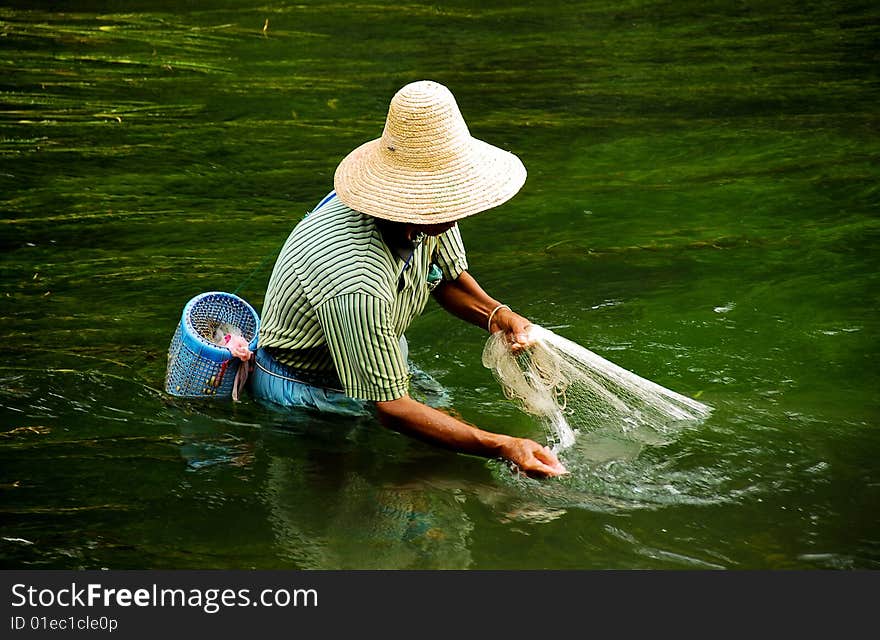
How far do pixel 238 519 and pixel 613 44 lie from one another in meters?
5.64

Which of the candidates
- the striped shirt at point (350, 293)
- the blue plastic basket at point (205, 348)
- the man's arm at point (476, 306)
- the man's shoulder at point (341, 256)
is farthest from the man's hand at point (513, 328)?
the blue plastic basket at point (205, 348)

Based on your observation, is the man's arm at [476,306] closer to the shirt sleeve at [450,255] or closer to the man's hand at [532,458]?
the shirt sleeve at [450,255]

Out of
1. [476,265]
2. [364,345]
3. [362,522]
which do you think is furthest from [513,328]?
[476,265]

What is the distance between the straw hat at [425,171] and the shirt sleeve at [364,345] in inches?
10.1

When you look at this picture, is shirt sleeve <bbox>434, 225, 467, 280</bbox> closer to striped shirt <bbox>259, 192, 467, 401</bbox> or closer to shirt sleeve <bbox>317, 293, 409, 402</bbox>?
striped shirt <bbox>259, 192, 467, 401</bbox>

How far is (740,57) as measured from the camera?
322 inches

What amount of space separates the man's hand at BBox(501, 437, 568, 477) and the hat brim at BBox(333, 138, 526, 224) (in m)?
0.63

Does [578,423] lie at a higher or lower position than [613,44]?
lower

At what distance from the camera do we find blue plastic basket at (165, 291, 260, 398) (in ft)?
12.5

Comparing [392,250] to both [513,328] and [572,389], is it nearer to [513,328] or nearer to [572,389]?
[513,328]

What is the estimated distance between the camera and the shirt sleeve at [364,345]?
10.6 feet

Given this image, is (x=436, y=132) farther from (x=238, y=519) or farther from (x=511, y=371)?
(x=238, y=519)

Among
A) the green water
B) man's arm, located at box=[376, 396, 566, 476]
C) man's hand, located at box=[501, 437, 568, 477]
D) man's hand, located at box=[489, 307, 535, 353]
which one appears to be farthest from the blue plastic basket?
man's hand, located at box=[501, 437, 568, 477]

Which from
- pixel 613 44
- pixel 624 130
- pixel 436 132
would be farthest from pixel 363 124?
pixel 436 132
